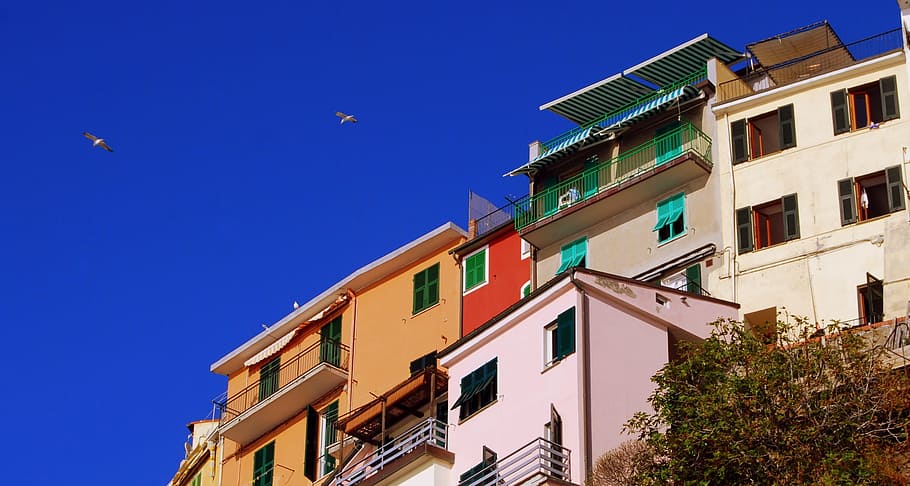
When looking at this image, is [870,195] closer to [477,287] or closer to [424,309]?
[477,287]

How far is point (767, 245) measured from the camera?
45.8 metres

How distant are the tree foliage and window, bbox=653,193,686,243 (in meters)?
12.0

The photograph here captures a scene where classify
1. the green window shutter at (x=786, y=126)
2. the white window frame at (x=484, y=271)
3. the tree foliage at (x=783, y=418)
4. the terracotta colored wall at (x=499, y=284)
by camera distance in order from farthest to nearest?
the white window frame at (x=484, y=271) → the terracotta colored wall at (x=499, y=284) → the green window shutter at (x=786, y=126) → the tree foliage at (x=783, y=418)

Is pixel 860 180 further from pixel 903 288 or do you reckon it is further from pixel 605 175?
pixel 605 175

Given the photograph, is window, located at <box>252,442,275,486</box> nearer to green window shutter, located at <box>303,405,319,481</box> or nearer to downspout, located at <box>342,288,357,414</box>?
green window shutter, located at <box>303,405,319,481</box>

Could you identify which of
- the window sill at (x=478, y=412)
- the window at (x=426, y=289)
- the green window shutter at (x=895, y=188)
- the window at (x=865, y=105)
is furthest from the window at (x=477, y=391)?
the window at (x=865, y=105)

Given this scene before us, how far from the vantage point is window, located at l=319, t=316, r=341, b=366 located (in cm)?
5572

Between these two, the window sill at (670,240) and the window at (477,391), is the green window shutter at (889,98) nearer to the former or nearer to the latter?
the window sill at (670,240)

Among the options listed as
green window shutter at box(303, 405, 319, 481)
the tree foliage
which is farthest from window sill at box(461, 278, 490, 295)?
the tree foliage

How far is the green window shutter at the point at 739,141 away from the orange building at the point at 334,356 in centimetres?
966

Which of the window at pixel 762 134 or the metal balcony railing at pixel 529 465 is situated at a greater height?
the window at pixel 762 134

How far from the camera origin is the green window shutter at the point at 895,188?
43875mm

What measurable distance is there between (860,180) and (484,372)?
1028cm

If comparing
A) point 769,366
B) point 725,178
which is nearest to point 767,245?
point 725,178
